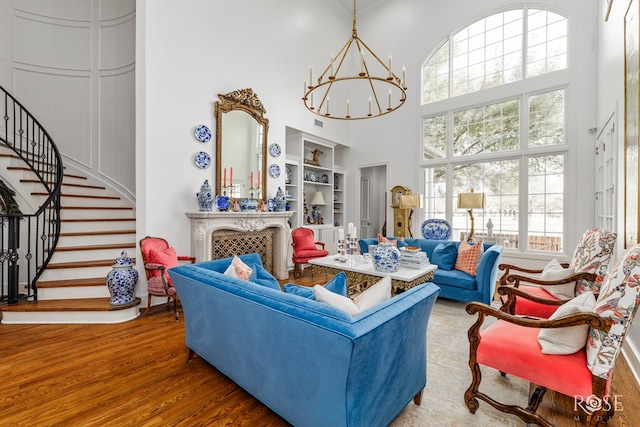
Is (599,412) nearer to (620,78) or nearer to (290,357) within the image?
(290,357)

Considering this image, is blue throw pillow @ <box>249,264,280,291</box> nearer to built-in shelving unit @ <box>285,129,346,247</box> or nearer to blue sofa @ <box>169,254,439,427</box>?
blue sofa @ <box>169,254,439,427</box>

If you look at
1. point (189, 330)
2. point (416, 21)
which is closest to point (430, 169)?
point (416, 21)

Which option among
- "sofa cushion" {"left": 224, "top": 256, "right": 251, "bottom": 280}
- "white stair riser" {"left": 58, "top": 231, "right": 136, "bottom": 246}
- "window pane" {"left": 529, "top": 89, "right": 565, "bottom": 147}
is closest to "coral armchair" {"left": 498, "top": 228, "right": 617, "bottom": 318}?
"sofa cushion" {"left": 224, "top": 256, "right": 251, "bottom": 280}

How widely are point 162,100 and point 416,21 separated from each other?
552 cm

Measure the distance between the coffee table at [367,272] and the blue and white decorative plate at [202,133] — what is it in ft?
7.94

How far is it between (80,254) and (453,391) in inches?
176

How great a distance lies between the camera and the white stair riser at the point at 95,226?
4152 millimetres

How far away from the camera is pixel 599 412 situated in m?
1.39

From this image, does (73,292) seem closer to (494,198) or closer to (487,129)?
(494,198)

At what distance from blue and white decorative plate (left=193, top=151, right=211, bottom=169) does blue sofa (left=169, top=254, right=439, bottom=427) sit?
2686 millimetres

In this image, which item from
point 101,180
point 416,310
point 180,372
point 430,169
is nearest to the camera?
point 416,310

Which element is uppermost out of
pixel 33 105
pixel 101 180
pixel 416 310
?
pixel 33 105

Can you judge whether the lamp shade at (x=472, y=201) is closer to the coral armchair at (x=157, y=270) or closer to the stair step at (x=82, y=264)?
the coral armchair at (x=157, y=270)

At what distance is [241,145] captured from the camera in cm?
486
